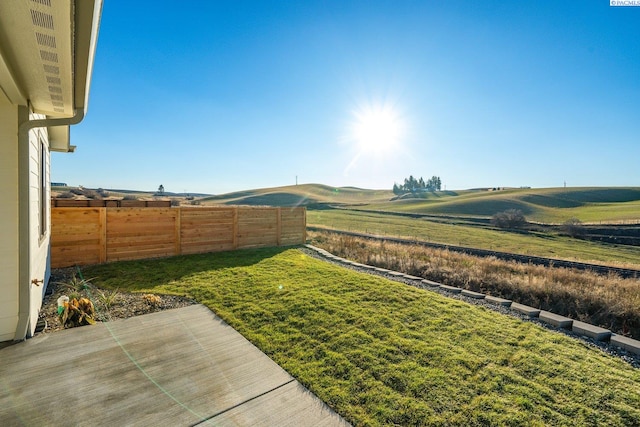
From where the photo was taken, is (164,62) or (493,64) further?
(493,64)

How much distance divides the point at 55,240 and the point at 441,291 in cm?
969

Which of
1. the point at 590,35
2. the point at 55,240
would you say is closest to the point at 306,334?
the point at 55,240

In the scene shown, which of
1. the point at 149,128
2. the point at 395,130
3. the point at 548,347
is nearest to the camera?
the point at 548,347

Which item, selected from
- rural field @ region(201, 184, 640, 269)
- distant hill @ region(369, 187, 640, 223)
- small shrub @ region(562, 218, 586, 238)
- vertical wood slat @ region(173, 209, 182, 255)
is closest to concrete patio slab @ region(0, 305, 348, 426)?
vertical wood slat @ region(173, 209, 182, 255)

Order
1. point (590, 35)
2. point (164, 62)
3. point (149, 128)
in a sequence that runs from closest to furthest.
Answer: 1. point (590, 35)
2. point (164, 62)
3. point (149, 128)

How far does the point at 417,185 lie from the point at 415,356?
12126 cm

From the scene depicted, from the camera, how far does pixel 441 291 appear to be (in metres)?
6.14

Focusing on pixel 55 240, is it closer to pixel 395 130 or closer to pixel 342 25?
pixel 342 25

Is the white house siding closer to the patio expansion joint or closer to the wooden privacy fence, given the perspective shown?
the patio expansion joint

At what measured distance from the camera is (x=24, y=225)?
3.45 meters

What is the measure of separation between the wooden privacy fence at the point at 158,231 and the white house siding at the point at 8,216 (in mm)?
4419

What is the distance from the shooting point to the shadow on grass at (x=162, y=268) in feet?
19.8

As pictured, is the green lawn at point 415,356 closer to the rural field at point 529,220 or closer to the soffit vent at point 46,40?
the soffit vent at point 46,40

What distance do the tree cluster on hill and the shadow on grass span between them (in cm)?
11134
